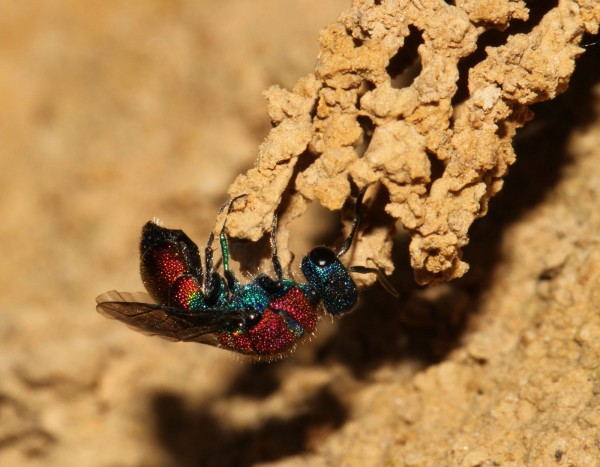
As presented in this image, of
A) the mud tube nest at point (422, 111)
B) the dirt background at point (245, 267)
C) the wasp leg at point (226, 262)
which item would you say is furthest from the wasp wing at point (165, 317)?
the mud tube nest at point (422, 111)

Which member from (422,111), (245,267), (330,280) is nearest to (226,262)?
(245,267)

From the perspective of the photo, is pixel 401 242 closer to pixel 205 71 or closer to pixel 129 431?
pixel 129 431

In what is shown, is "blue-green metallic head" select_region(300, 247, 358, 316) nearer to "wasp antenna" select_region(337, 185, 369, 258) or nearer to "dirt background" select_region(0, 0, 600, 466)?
"wasp antenna" select_region(337, 185, 369, 258)

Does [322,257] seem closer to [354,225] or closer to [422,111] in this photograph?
[354,225]

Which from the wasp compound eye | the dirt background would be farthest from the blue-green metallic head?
the dirt background

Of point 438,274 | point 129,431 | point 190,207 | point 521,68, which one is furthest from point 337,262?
point 190,207
